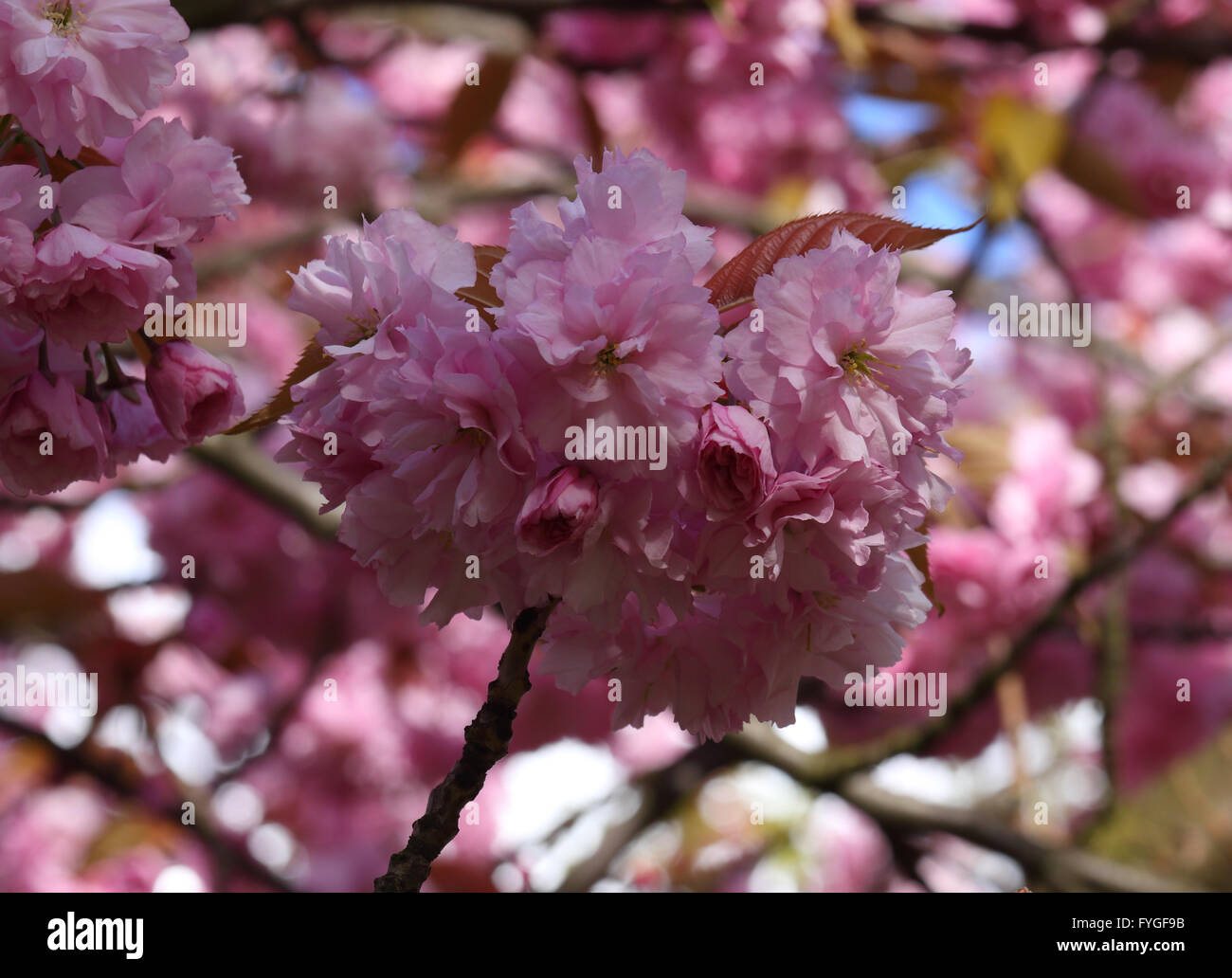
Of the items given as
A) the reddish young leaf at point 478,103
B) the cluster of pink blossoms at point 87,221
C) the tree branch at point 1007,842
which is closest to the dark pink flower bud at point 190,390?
the cluster of pink blossoms at point 87,221

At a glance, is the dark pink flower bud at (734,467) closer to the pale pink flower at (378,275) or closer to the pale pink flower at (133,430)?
the pale pink flower at (378,275)

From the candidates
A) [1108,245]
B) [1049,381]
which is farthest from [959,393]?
[1108,245]

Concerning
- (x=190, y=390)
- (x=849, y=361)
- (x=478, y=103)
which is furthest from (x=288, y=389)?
(x=478, y=103)

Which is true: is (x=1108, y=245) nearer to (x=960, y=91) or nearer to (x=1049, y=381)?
(x=1049, y=381)

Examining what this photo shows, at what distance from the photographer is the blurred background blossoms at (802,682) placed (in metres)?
1.41

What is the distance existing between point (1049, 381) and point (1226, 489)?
2.46 feet

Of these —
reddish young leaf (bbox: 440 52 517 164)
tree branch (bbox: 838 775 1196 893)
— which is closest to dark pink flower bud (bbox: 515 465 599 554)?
tree branch (bbox: 838 775 1196 893)

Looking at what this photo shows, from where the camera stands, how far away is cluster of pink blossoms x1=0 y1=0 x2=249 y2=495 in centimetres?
49

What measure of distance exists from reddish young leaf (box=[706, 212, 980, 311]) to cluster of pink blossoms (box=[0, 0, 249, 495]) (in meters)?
0.24

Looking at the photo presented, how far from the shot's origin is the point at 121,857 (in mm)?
1891

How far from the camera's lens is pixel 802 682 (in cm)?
126

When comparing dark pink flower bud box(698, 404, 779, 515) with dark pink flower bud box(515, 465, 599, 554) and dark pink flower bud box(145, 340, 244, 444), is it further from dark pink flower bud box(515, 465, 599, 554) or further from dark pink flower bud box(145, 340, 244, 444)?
dark pink flower bud box(145, 340, 244, 444)

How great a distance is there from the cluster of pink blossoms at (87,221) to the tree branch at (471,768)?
0.20 metres

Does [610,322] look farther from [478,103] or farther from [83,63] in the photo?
[478,103]
